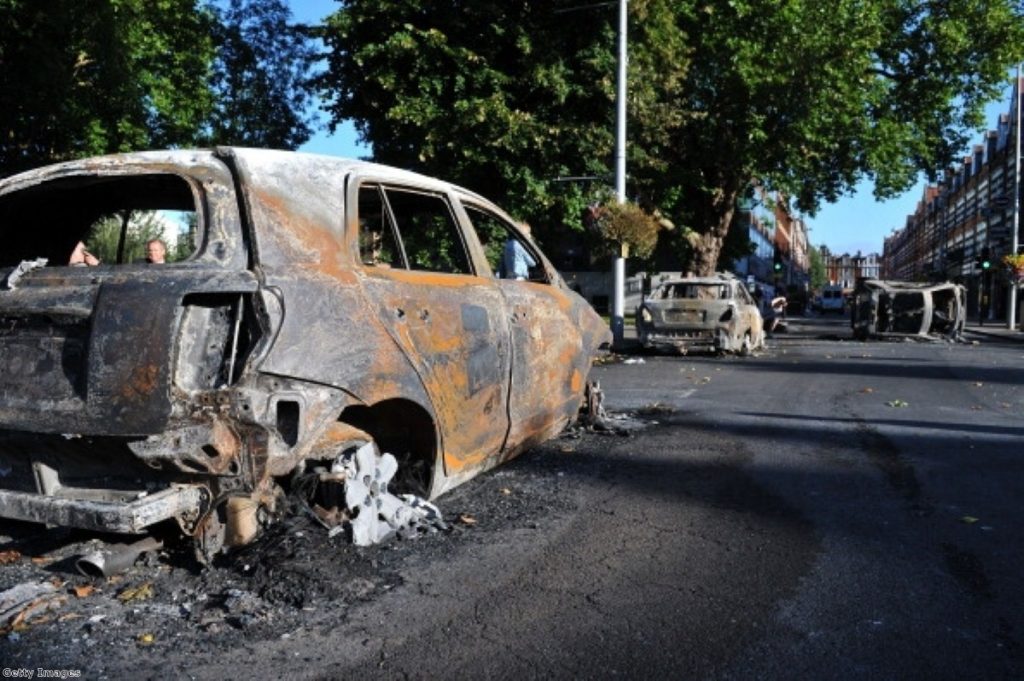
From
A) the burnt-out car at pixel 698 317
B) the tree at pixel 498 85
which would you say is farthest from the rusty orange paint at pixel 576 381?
the tree at pixel 498 85

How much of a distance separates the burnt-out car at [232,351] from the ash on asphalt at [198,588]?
17 centimetres

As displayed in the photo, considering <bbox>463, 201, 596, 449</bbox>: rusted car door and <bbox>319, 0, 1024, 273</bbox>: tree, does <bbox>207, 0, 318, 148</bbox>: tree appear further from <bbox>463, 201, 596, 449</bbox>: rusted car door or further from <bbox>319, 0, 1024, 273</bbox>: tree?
<bbox>463, 201, 596, 449</bbox>: rusted car door

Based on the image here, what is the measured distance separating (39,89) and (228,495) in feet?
49.1

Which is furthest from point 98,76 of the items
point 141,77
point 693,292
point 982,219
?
point 982,219

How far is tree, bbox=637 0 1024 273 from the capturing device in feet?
71.8

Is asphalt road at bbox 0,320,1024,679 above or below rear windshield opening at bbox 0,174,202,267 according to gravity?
below

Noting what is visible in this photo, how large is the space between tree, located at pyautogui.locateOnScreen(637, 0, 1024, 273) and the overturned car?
4.70 meters

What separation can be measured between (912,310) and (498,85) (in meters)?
12.4

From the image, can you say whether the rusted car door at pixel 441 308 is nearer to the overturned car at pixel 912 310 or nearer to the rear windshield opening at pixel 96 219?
the rear windshield opening at pixel 96 219

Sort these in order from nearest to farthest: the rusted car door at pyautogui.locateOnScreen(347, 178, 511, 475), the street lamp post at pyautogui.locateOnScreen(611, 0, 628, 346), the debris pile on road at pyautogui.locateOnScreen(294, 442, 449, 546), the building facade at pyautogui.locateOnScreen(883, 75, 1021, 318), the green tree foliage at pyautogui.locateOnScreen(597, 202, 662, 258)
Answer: the debris pile on road at pyautogui.locateOnScreen(294, 442, 449, 546) → the rusted car door at pyautogui.locateOnScreen(347, 178, 511, 475) → the green tree foliage at pyautogui.locateOnScreen(597, 202, 662, 258) → the street lamp post at pyautogui.locateOnScreen(611, 0, 628, 346) → the building facade at pyautogui.locateOnScreen(883, 75, 1021, 318)

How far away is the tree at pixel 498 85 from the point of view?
58.0ft

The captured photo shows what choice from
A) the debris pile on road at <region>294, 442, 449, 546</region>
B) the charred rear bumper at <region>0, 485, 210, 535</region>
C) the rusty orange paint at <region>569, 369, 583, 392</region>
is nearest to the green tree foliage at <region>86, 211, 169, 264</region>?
the charred rear bumper at <region>0, 485, 210, 535</region>

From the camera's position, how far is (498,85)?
1781 centimetres

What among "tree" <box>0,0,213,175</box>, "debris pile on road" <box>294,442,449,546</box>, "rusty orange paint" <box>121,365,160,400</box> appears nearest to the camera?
"rusty orange paint" <box>121,365,160,400</box>
